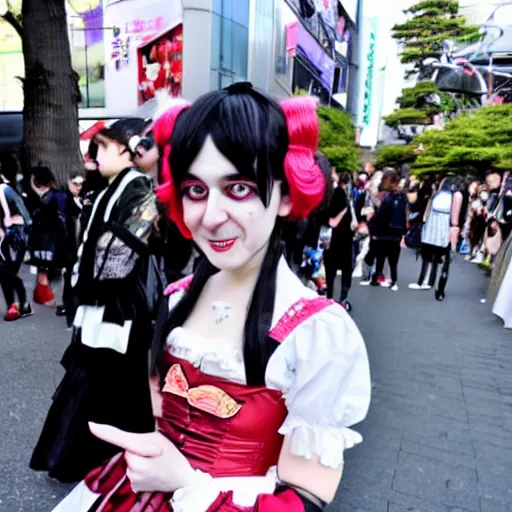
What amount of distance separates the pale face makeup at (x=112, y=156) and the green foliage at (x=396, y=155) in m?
19.8

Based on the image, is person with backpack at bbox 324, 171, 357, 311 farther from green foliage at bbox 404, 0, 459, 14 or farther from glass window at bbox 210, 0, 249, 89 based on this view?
green foliage at bbox 404, 0, 459, 14

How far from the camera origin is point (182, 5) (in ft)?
45.4

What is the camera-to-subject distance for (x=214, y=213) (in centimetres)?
97

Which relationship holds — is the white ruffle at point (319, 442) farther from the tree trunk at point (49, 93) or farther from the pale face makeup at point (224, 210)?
the tree trunk at point (49, 93)

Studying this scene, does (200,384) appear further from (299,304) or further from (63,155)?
(63,155)

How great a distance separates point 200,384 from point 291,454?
8.6 inches

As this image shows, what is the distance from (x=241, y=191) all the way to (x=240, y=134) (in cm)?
11

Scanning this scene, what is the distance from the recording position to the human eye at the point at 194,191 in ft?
3.28

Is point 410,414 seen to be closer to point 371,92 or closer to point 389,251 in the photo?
point 389,251

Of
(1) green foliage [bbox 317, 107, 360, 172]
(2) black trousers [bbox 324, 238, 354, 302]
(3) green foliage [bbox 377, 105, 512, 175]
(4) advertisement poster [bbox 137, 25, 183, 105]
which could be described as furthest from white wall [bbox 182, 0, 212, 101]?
(2) black trousers [bbox 324, 238, 354, 302]

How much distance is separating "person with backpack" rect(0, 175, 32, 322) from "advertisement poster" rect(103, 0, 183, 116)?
10412 millimetres

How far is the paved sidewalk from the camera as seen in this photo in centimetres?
237

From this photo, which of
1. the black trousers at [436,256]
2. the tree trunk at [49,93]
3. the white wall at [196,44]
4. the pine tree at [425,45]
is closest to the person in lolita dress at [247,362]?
the black trousers at [436,256]

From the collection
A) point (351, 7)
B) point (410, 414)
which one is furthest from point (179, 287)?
point (351, 7)
